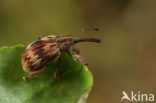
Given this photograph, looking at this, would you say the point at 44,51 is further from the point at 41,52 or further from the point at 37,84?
the point at 37,84

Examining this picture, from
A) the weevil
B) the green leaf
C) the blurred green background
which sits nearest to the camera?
the green leaf

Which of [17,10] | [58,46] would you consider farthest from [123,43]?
[58,46]

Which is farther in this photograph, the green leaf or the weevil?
the weevil

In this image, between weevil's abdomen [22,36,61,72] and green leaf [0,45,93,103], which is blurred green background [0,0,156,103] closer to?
weevil's abdomen [22,36,61,72]

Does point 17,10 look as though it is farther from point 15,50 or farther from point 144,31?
point 15,50

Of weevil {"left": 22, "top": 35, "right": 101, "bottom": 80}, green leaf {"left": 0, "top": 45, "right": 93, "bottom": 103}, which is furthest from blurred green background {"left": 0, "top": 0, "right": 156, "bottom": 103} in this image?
green leaf {"left": 0, "top": 45, "right": 93, "bottom": 103}

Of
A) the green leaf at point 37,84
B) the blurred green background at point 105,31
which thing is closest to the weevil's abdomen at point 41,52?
the green leaf at point 37,84
